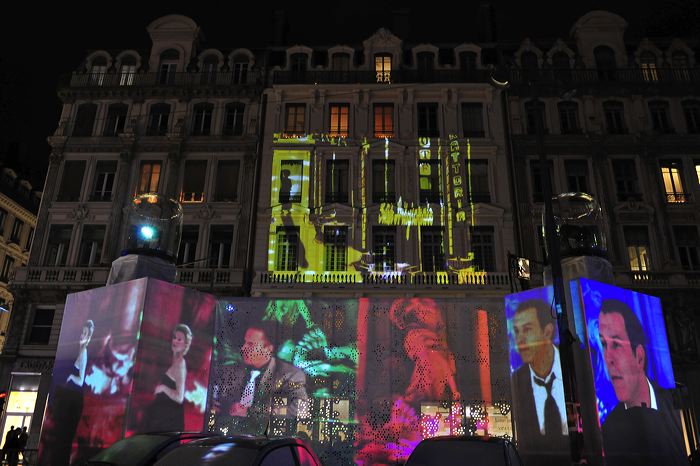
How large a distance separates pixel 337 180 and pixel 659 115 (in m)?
17.7

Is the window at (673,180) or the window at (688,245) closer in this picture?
the window at (688,245)

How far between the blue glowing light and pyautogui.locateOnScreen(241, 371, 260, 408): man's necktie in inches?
154

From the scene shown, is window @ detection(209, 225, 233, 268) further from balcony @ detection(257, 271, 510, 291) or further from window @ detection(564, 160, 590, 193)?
window @ detection(564, 160, 590, 193)

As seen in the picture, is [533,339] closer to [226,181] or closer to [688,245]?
[688,245]

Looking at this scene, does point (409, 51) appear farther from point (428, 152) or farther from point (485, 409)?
point (485, 409)

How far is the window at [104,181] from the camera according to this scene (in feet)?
91.7

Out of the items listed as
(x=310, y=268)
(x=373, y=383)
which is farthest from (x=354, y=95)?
(x=373, y=383)

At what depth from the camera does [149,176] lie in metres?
28.4

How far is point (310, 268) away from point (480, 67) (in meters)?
15.0

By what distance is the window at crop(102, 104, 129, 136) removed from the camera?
2928 cm

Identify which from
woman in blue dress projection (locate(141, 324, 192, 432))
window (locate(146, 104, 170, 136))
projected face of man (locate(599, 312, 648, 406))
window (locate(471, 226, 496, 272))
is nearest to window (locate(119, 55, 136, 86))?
window (locate(146, 104, 170, 136))

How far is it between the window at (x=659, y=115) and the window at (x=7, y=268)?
40446mm

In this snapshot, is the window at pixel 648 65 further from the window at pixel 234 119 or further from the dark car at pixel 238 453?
the dark car at pixel 238 453

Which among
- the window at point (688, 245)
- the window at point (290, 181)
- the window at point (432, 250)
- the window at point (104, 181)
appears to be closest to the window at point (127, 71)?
the window at point (104, 181)
